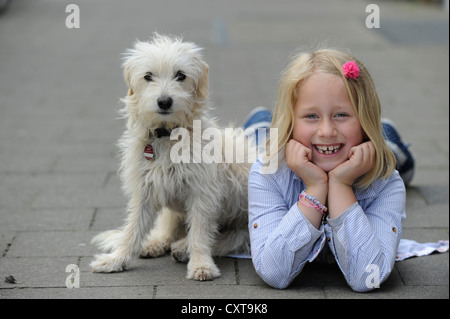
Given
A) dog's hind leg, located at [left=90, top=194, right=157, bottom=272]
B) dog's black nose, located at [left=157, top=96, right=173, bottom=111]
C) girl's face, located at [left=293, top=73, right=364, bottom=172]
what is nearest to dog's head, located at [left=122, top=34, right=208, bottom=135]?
dog's black nose, located at [left=157, top=96, right=173, bottom=111]

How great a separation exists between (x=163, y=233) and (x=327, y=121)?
1.39 meters

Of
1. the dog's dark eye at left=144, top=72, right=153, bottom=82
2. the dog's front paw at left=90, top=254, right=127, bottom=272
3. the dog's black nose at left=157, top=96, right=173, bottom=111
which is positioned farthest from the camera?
the dog's front paw at left=90, top=254, right=127, bottom=272

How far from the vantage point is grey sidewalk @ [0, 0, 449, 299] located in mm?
3775

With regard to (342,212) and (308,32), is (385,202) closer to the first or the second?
(342,212)

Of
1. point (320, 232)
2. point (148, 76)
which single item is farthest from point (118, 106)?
point (320, 232)

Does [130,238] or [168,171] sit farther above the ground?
[168,171]

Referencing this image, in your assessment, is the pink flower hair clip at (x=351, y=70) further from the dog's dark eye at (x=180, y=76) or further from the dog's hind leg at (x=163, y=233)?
the dog's hind leg at (x=163, y=233)

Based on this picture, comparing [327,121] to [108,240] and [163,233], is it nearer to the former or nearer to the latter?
[163,233]

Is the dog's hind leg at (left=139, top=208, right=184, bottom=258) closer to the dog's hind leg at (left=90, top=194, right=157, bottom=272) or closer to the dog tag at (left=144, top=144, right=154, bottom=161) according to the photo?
the dog's hind leg at (left=90, top=194, right=157, bottom=272)

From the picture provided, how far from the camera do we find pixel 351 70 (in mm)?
3486

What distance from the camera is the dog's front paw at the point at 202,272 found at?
3725mm

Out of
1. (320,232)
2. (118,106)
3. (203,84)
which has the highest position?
(118,106)

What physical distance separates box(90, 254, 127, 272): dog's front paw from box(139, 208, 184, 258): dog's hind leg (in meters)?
0.26

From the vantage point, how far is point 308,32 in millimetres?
12820
